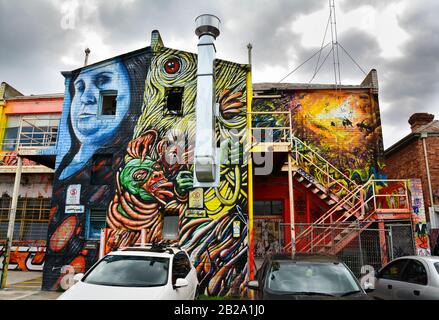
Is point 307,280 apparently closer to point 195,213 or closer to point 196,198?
point 195,213

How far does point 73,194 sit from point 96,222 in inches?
53.3

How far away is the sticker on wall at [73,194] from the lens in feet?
38.9

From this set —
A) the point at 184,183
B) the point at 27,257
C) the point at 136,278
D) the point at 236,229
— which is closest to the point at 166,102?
the point at 184,183

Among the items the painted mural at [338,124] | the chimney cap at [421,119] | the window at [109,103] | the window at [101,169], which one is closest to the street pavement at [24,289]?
the window at [101,169]

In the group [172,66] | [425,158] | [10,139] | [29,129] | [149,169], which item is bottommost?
[149,169]

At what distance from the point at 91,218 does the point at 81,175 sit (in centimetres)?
164

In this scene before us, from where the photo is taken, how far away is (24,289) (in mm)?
11000

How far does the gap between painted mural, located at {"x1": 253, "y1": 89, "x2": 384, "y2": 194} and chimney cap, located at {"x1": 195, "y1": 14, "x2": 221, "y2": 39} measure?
21.5 ft

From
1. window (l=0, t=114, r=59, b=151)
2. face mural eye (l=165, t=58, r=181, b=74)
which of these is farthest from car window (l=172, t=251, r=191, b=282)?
window (l=0, t=114, r=59, b=151)

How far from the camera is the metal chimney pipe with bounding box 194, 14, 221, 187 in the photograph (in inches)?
368

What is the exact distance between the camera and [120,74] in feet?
42.2

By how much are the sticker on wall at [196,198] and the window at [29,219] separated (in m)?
8.70

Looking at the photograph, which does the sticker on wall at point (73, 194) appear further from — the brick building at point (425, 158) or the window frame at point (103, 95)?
the brick building at point (425, 158)

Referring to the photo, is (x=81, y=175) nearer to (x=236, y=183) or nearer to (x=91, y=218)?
(x=91, y=218)
